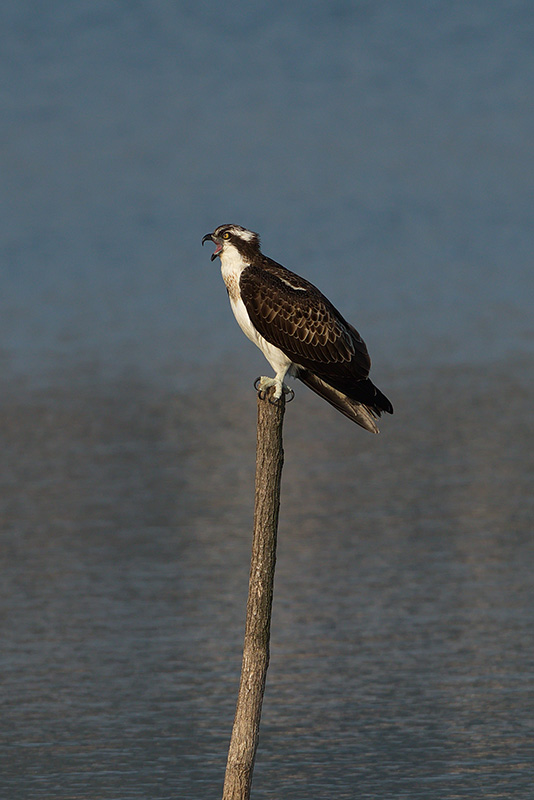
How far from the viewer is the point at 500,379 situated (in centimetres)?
6569

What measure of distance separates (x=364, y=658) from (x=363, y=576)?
5151mm

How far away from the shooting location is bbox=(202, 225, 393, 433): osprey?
1736 centimetres

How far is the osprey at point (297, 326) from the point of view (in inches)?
683

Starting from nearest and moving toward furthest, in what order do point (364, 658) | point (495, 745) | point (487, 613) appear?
point (495, 745) < point (364, 658) < point (487, 613)

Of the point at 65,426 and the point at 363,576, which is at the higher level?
the point at 65,426

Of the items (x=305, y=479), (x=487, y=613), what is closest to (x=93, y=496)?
(x=305, y=479)

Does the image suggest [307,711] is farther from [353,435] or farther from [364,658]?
[353,435]

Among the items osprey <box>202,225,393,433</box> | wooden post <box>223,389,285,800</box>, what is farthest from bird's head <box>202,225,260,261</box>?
wooden post <box>223,389,285,800</box>

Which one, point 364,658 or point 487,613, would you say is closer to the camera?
point 364,658

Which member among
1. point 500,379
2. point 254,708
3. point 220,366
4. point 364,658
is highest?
point 220,366

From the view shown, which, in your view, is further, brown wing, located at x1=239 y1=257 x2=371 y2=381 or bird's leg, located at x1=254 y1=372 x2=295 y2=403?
brown wing, located at x1=239 y1=257 x2=371 y2=381

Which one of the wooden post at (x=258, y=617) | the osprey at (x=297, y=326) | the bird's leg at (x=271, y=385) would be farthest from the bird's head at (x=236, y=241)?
the wooden post at (x=258, y=617)

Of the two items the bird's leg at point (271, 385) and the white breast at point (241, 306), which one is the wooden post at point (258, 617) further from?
the white breast at point (241, 306)

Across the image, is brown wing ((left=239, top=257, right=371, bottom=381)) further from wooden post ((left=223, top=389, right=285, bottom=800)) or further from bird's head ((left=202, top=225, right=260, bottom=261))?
wooden post ((left=223, top=389, right=285, bottom=800))
